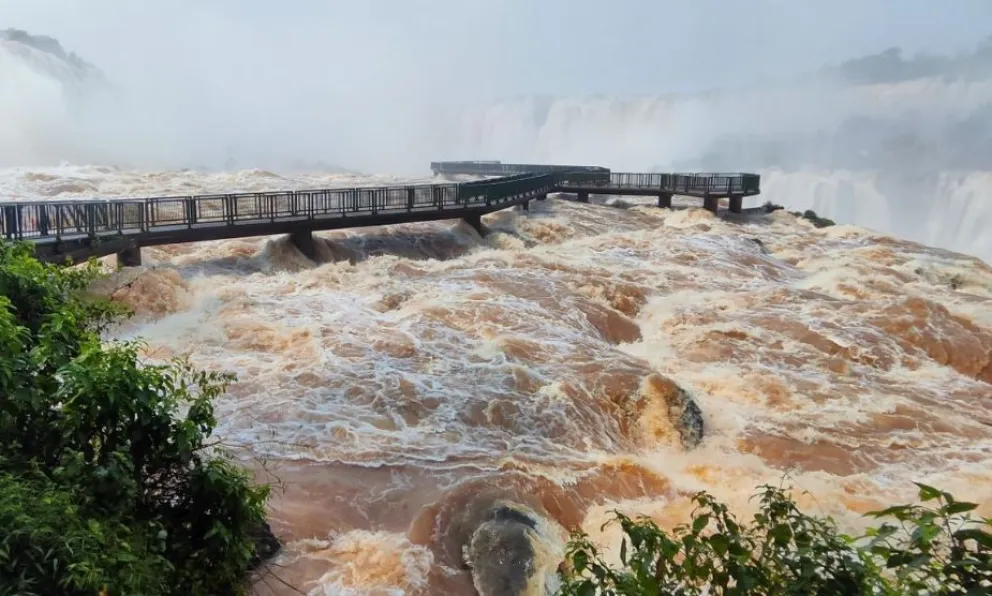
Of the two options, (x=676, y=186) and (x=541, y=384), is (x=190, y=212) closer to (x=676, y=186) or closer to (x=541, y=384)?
(x=541, y=384)

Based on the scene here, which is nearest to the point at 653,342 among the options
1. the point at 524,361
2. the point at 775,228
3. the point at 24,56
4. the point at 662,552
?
the point at 524,361

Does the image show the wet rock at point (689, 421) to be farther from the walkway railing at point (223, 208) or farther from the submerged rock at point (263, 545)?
the walkway railing at point (223, 208)

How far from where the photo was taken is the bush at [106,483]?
356cm

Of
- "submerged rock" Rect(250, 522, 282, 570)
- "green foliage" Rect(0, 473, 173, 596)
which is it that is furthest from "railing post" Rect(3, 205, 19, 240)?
"green foliage" Rect(0, 473, 173, 596)

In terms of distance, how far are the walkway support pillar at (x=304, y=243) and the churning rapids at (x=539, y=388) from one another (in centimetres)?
35

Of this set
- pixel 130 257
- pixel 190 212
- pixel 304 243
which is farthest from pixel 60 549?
pixel 304 243

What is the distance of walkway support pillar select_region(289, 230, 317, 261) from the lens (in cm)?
1884

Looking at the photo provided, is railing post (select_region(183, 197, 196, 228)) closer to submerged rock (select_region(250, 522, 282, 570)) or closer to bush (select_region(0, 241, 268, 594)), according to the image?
bush (select_region(0, 241, 268, 594))

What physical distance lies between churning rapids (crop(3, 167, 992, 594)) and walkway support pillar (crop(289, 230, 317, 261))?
350mm

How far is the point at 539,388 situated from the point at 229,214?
10.6 m

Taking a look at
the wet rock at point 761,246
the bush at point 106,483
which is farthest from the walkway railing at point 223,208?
the bush at point 106,483

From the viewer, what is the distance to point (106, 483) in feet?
14.0

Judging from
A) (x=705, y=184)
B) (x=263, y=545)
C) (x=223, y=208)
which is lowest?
(x=263, y=545)

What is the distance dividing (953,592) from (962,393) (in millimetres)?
11426
